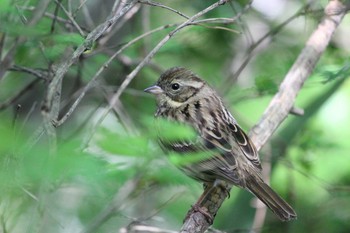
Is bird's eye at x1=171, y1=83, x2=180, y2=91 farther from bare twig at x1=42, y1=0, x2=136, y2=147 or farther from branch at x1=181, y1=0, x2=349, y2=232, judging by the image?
bare twig at x1=42, y1=0, x2=136, y2=147

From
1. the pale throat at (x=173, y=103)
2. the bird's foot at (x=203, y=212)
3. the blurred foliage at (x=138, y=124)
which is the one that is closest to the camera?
the blurred foliage at (x=138, y=124)

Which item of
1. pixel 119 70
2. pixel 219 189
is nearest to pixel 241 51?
pixel 119 70

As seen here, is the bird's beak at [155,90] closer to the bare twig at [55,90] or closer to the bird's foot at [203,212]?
the bird's foot at [203,212]

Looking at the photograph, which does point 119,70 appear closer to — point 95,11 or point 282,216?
point 95,11

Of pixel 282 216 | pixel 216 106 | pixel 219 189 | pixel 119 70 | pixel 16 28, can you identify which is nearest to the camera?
pixel 16 28

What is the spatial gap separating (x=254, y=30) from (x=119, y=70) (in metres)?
2.31

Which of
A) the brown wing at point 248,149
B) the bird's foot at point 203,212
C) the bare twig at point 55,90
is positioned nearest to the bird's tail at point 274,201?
the brown wing at point 248,149

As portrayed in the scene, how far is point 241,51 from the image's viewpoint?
8.97 meters

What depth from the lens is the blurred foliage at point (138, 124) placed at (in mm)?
2943

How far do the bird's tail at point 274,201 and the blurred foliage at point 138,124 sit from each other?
459 millimetres

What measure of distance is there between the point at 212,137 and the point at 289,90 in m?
0.80

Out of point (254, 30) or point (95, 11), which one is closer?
point (95, 11)

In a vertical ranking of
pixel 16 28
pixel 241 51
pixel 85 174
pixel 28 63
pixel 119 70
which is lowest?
pixel 85 174

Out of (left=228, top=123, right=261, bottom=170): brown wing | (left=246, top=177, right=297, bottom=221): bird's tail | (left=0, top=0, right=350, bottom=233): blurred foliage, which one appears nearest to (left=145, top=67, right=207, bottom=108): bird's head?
(left=0, top=0, right=350, bottom=233): blurred foliage
